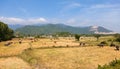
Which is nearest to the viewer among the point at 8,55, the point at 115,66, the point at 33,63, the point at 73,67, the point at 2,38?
the point at 115,66

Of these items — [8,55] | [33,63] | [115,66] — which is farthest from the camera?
[8,55]

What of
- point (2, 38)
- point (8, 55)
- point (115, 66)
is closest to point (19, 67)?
point (8, 55)

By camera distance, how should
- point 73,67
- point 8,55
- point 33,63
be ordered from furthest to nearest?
point 8,55, point 33,63, point 73,67

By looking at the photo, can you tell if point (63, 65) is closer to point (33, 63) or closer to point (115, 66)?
point (33, 63)

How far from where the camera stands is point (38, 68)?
56.0 metres

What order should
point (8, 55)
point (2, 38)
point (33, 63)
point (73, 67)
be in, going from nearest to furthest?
point (73, 67)
point (33, 63)
point (8, 55)
point (2, 38)

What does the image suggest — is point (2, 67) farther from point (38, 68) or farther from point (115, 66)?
point (115, 66)

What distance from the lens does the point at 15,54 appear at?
81.9 m

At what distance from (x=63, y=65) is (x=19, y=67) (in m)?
11.5

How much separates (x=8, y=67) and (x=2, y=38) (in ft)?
303

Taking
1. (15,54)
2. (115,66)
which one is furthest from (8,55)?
(115,66)

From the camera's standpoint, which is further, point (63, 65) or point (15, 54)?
point (15, 54)

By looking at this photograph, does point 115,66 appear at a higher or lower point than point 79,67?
higher

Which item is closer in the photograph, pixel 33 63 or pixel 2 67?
pixel 2 67
